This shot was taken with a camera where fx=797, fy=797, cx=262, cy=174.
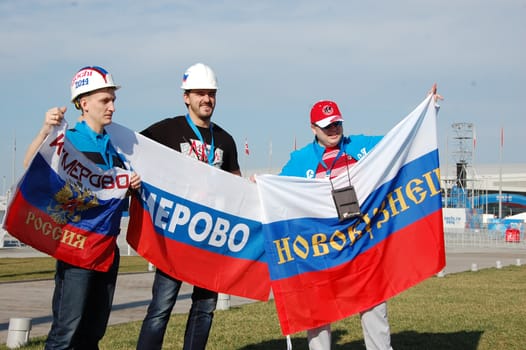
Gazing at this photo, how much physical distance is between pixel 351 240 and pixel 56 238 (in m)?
2.29

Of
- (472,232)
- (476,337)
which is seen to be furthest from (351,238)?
(472,232)

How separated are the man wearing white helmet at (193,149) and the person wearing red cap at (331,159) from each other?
62 centimetres

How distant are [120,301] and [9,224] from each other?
8.66 m

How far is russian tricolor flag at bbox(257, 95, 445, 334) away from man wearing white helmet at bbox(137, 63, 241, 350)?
0.46 m

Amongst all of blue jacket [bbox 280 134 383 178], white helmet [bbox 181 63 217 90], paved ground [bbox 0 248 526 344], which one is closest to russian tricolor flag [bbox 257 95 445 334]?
blue jacket [bbox 280 134 383 178]

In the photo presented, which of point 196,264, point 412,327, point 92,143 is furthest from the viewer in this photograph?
point 412,327

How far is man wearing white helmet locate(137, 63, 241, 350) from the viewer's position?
19.8ft

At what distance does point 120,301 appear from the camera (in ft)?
44.5

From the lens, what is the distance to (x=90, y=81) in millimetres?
5379

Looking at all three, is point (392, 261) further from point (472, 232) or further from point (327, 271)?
point (472, 232)

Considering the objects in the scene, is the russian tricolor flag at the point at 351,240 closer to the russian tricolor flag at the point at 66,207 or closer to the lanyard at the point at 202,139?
the lanyard at the point at 202,139

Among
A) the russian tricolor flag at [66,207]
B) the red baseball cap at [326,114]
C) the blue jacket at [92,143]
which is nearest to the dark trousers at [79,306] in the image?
the russian tricolor flag at [66,207]

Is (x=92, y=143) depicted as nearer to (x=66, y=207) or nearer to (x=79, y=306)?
(x=66, y=207)

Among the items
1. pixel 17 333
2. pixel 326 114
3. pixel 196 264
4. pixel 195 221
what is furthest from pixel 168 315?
pixel 17 333
